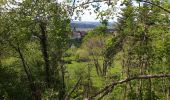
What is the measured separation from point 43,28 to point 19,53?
11.8 ft

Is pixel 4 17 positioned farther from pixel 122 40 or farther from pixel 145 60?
pixel 145 60

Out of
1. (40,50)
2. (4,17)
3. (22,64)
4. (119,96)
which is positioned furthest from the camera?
(119,96)

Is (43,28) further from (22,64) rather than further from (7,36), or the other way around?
(22,64)

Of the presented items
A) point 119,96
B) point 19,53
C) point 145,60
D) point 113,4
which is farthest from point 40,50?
point 113,4

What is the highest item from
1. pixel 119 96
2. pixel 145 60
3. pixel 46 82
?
pixel 145 60

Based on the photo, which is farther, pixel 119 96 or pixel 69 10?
pixel 119 96

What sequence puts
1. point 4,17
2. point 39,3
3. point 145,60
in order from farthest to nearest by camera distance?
point 4,17
point 145,60
point 39,3

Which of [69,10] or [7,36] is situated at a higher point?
[69,10]

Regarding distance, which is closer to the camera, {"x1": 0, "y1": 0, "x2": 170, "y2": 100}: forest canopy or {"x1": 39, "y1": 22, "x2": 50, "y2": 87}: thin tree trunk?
{"x1": 0, "y1": 0, "x2": 170, "y2": 100}: forest canopy

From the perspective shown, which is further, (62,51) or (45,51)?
(45,51)

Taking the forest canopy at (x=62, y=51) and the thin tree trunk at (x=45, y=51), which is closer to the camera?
the forest canopy at (x=62, y=51)

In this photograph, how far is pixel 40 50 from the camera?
22984mm

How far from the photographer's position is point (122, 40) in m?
21.1

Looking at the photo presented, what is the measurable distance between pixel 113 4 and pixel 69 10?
0.82 m
